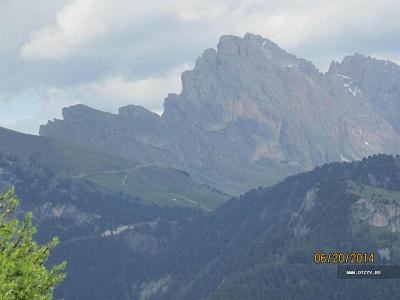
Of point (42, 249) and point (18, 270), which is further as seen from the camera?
point (42, 249)

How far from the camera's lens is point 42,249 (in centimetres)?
5381

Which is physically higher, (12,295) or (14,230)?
(14,230)

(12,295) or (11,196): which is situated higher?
(11,196)

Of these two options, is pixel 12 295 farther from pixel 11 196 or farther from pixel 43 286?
pixel 11 196

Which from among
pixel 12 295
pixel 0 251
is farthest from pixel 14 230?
pixel 12 295

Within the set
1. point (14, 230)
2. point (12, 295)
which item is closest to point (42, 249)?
point (14, 230)

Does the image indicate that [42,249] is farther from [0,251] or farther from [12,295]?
[12,295]

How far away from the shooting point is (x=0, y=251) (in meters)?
52.0

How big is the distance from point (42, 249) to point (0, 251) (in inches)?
109

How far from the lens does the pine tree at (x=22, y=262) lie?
4909 centimetres

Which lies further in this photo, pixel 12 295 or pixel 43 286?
pixel 43 286

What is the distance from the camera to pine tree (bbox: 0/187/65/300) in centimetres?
4909

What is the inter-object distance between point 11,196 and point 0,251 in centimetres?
357

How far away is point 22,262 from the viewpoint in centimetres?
5088
